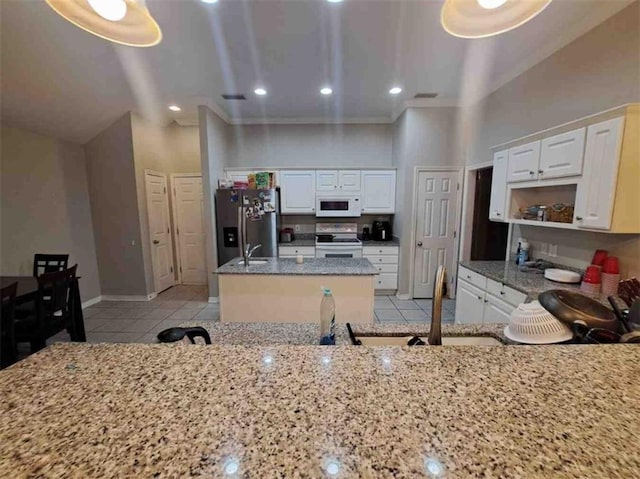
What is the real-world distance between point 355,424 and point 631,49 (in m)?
3.04

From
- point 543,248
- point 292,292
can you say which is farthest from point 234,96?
point 543,248

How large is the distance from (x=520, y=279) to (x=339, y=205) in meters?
2.94

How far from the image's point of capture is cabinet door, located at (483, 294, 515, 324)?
7.66ft

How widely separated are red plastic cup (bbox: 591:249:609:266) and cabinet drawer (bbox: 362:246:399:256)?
2.54m

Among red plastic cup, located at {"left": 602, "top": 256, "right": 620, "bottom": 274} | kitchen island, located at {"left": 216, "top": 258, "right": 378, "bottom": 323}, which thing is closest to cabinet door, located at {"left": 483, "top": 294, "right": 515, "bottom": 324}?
red plastic cup, located at {"left": 602, "top": 256, "right": 620, "bottom": 274}

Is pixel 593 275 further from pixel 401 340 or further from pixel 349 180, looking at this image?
pixel 349 180

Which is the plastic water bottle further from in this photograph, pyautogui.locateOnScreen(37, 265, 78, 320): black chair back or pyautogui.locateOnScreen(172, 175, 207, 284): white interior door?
pyautogui.locateOnScreen(172, 175, 207, 284): white interior door

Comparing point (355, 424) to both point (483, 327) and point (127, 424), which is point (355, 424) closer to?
point (127, 424)

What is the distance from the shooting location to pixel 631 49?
6.41ft

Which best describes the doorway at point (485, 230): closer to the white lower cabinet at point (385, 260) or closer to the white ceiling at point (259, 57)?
the white lower cabinet at point (385, 260)

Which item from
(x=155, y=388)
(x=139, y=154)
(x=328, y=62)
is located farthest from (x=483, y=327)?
(x=139, y=154)

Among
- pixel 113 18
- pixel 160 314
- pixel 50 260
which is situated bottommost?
pixel 160 314

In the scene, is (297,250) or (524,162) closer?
(524,162)

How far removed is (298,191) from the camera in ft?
15.8
